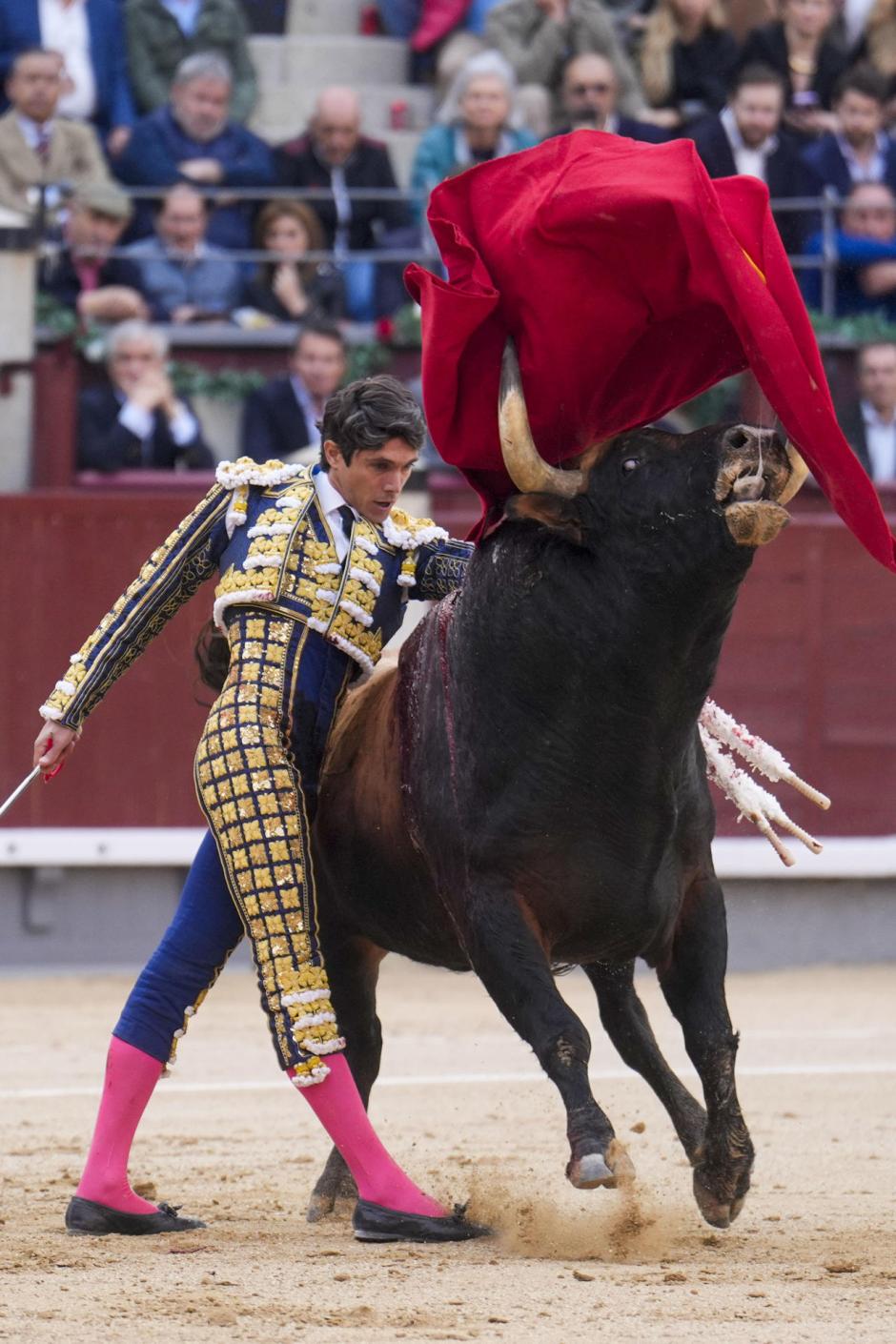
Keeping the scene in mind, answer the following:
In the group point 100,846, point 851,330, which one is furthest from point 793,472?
point 851,330

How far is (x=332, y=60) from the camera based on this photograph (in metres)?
11.3

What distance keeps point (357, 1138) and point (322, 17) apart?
8428 millimetres

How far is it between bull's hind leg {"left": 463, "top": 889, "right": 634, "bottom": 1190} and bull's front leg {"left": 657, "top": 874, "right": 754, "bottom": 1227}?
0.24 metres

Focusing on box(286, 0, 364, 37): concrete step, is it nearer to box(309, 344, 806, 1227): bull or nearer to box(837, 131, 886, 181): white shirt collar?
box(837, 131, 886, 181): white shirt collar

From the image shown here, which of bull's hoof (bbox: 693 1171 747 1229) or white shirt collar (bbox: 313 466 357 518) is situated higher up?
white shirt collar (bbox: 313 466 357 518)

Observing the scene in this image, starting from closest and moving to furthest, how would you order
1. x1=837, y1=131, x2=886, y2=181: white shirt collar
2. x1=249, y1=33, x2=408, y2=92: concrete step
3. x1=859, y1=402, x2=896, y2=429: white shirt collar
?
x1=859, y1=402, x2=896, y2=429: white shirt collar
x1=837, y1=131, x2=886, y2=181: white shirt collar
x1=249, y1=33, x2=408, y2=92: concrete step

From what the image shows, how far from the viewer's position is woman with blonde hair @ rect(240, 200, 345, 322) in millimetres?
9273

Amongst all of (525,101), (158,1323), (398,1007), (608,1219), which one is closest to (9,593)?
(398,1007)

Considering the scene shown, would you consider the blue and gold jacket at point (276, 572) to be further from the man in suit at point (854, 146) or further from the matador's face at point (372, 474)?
the man in suit at point (854, 146)

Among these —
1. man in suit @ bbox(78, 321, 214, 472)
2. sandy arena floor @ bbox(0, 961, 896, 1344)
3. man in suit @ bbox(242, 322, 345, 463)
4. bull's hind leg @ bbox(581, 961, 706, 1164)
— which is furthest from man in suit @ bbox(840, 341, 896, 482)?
bull's hind leg @ bbox(581, 961, 706, 1164)

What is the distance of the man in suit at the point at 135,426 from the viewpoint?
8.64 meters

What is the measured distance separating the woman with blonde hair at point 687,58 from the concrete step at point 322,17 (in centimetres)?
175

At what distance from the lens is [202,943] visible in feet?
14.0

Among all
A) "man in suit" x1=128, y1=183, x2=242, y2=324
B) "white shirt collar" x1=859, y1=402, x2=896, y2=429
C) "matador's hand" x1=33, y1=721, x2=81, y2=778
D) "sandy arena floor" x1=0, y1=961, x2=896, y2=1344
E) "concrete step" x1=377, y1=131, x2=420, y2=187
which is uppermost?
"concrete step" x1=377, y1=131, x2=420, y2=187
